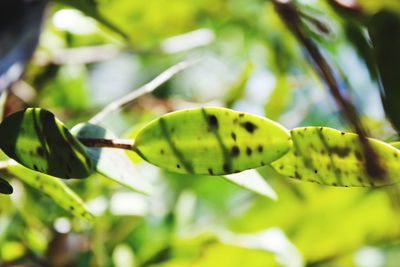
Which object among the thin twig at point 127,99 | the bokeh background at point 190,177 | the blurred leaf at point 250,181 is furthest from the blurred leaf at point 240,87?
the blurred leaf at point 250,181

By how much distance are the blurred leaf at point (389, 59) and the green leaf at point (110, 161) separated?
153 mm

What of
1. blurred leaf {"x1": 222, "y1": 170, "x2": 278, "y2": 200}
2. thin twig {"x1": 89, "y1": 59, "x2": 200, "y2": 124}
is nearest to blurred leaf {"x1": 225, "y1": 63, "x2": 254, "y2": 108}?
thin twig {"x1": 89, "y1": 59, "x2": 200, "y2": 124}

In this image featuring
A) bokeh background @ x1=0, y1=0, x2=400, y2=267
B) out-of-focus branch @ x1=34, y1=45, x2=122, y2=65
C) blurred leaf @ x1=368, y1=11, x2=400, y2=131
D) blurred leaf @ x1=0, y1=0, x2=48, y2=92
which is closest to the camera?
blurred leaf @ x1=368, y1=11, x2=400, y2=131

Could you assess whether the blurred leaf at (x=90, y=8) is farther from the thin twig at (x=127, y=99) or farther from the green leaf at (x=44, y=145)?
the green leaf at (x=44, y=145)

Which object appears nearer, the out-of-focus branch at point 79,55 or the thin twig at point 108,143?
the thin twig at point 108,143

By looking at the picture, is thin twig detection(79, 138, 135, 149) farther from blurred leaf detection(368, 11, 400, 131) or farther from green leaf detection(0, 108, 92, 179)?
blurred leaf detection(368, 11, 400, 131)

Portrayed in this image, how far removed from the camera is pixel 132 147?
350 mm

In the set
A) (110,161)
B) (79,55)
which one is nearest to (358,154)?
(110,161)

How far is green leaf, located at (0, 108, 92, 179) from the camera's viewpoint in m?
0.32

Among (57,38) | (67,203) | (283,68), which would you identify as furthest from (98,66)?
(67,203)

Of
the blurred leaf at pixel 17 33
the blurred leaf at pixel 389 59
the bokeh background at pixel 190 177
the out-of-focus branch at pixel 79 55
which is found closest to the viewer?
the blurred leaf at pixel 389 59

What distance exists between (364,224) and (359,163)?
65 centimetres

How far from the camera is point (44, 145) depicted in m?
0.33

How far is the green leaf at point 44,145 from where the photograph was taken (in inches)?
12.6
